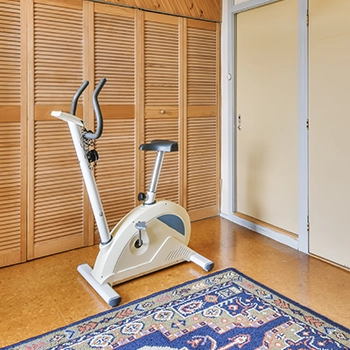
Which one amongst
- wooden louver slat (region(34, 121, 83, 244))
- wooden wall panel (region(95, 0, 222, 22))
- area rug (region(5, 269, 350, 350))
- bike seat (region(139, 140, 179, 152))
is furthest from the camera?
wooden wall panel (region(95, 0, 222, 22))

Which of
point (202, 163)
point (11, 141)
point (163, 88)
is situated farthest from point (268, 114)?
point (11, 141)

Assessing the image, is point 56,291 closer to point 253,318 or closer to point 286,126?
point 253,318

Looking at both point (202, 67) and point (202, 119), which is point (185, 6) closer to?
point (202, 67)

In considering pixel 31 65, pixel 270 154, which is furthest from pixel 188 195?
pixel 31 65

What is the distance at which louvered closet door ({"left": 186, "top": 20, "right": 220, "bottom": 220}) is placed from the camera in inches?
141

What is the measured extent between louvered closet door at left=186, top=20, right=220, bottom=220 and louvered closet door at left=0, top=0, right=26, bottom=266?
1566 mm

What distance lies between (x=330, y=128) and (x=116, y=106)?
171cm

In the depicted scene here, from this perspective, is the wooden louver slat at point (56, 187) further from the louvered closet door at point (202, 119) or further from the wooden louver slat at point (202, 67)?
the wooden louver slat at point (202, 67)

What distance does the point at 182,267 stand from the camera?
273cm

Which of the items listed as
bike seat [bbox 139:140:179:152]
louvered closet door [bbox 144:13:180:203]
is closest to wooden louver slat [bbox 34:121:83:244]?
louvered closet door [bbox 144:13:180:203]

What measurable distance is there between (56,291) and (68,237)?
0.68 m

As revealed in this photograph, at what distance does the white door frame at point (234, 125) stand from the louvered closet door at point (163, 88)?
0.56 meters

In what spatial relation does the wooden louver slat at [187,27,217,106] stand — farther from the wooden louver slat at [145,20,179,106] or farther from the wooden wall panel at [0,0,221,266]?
the wooden louver slat at [145,20,179,106]

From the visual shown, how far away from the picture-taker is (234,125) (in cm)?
370
